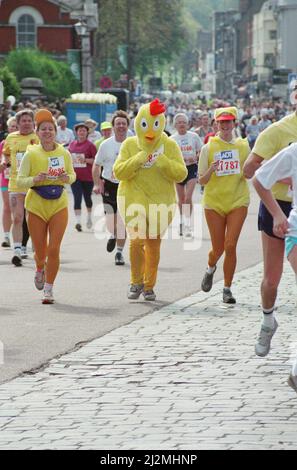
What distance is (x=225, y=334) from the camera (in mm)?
10984

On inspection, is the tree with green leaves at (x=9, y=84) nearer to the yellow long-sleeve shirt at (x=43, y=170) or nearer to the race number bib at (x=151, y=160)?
the yellow long-sleeve shirt at (x=43, y=170)

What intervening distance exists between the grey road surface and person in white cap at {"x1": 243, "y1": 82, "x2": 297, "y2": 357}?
1.44 meters

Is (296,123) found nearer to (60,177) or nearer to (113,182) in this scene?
(60,177)

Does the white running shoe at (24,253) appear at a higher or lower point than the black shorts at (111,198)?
lower

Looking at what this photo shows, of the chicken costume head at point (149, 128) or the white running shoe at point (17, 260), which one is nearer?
the chicken costume head at point (149, 128)

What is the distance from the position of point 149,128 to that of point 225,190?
0.88 m

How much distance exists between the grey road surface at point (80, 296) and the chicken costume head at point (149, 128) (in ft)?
4.52

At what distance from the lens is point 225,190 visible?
529 inches

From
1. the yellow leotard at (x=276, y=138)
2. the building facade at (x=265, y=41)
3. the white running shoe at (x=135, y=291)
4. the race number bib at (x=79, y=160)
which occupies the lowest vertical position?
the building facade at (x=265, y=41)

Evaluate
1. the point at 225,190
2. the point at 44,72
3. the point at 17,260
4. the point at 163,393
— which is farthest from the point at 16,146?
the point at 44,72

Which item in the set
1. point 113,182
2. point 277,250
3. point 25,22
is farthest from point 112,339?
point 25,22

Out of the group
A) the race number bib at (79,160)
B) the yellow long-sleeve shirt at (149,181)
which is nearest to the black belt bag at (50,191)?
the yellow long-sleeve shirt at (149,181)

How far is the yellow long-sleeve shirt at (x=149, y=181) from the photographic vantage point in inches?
531

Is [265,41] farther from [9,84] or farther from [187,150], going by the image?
[187,150]
